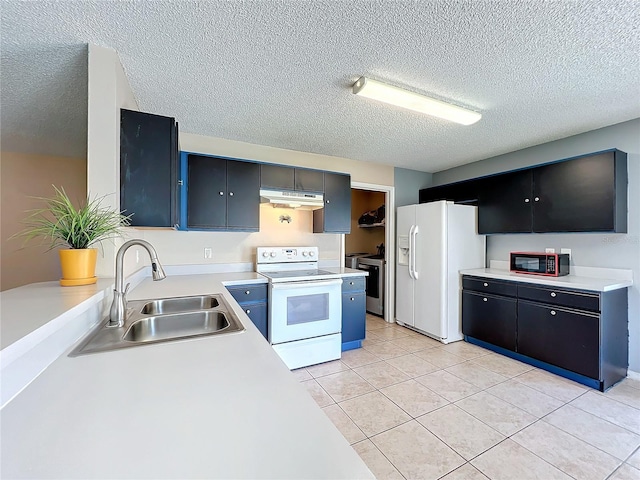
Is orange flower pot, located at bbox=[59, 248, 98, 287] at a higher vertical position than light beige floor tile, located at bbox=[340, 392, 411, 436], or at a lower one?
higher

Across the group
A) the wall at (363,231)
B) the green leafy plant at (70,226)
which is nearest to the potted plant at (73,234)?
the green leafy plant at (70,226)

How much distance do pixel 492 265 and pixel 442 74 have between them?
2.74 m

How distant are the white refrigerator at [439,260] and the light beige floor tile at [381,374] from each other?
3.40 feet

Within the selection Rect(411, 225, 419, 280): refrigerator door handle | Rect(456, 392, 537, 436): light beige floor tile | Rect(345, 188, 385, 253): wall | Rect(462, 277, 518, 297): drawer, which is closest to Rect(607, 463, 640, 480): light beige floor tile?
Rect(456, 392, 537, 436): light beige floor tile

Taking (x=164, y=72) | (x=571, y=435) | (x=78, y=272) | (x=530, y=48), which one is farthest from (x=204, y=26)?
(x=571, y=435)

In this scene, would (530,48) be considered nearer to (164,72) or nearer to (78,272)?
(164,72)

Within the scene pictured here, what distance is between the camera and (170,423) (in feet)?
1.97

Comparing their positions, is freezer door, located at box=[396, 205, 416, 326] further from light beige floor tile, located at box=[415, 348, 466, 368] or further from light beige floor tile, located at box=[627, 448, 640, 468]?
light beige floor tile, located at box=[627, 448, 640, 468]

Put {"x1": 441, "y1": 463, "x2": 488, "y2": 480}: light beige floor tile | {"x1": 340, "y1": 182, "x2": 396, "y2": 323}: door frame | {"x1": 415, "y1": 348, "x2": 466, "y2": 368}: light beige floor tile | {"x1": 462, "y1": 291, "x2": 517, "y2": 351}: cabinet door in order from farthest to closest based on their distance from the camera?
{"x1": 340, "y1": 182, "x2": 396, "y2": 323}: door frame → {"x1": 462, "y1": 291, "x2": 517, "y2": 351}: cabinet door → {"x1": 415, "y1": 348, "x2": 466, "y2": 368}: light beige floor tile → {"x1": 441, "y1": 463, "x2": 488, "y2": 480}: light beige floor tile

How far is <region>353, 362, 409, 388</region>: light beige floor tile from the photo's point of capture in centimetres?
251

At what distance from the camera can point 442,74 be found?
1.93m

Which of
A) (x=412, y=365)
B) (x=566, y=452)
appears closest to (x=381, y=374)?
(x=412, y=365)

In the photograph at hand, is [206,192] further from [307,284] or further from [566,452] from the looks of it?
[566,452]

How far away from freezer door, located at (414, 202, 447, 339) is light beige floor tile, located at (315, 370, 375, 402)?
4.62 ft
